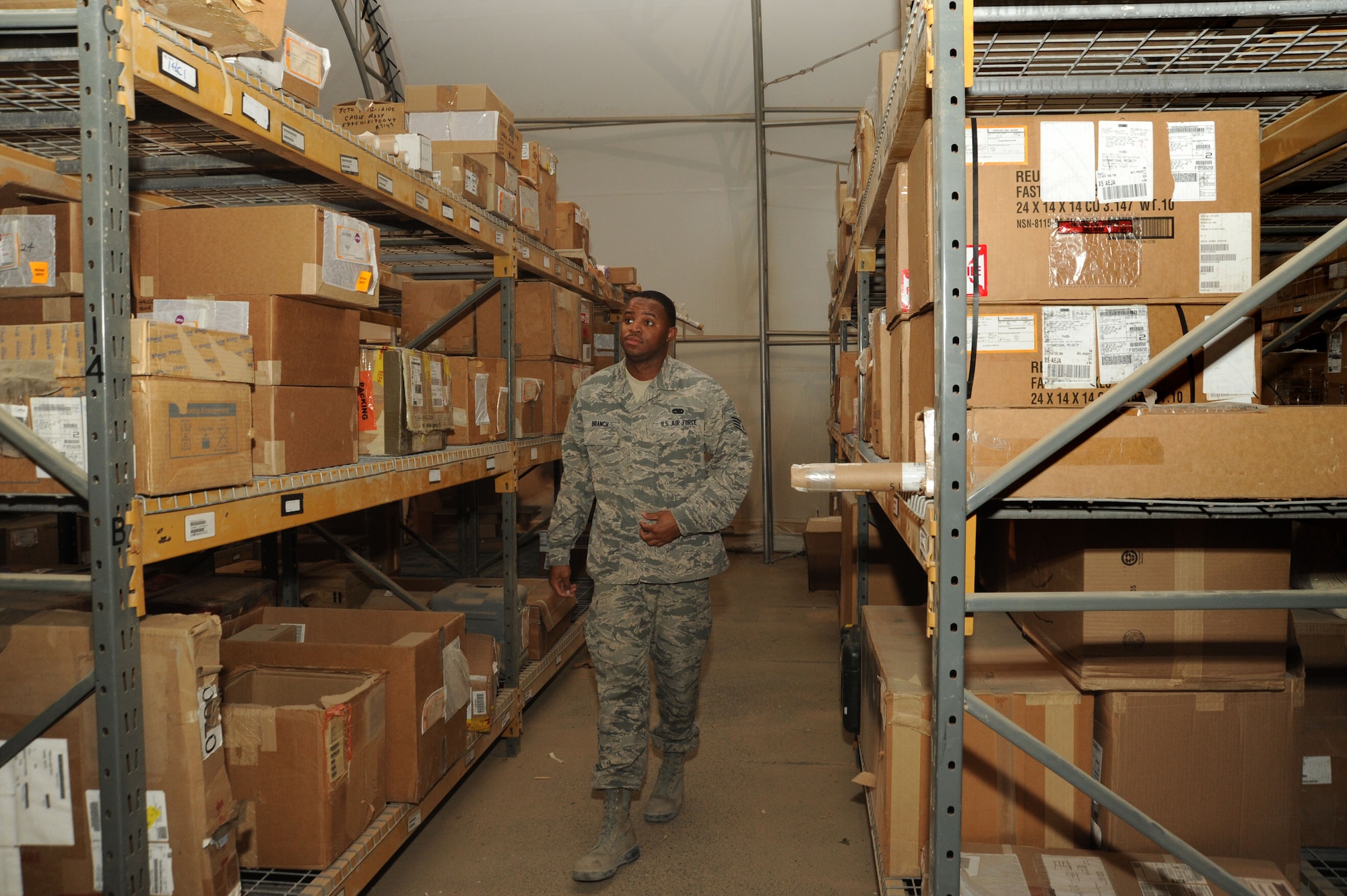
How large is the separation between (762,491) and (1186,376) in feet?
20.2

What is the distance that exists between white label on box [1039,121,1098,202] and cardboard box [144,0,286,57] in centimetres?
154

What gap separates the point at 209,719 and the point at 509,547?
174cm

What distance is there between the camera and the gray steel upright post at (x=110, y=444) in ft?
4.49

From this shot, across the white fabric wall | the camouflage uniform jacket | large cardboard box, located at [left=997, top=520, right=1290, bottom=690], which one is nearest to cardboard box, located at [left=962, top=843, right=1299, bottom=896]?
large cardboard box, located at [left=997, top=520, right=1290, bottom=690]

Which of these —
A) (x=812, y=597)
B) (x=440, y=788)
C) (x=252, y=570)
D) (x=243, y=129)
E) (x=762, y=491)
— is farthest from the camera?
(x=762, y=491)

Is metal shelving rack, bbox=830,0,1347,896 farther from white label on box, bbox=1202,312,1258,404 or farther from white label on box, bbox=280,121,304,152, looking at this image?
white label on box, bbox=280,121,304,152

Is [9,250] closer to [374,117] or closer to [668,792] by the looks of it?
[374,117]

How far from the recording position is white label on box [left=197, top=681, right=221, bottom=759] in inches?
65.9

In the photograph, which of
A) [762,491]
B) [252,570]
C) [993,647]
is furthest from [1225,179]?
[762,491]

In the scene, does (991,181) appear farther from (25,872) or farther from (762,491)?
(762,491)

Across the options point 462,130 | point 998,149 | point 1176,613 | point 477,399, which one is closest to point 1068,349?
point 998,149

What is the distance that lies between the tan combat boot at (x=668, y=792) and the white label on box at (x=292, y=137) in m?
2.24

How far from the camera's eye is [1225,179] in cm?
148

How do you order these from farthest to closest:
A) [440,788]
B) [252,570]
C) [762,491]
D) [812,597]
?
[762,491]
[812,597]
[252,570]
[440,788]
